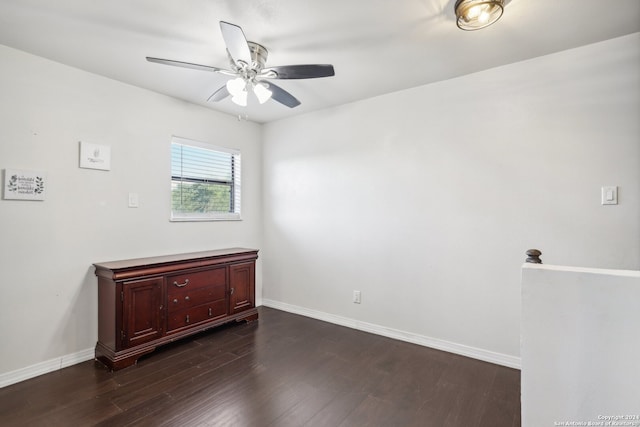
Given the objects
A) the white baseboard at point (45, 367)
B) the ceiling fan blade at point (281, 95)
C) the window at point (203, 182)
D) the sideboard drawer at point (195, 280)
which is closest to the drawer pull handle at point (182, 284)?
the sideboard drawer at point (195, 280)

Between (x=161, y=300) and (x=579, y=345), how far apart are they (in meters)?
2.86

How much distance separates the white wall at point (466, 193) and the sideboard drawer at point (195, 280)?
3.24ft

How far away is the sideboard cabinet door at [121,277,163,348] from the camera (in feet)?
7.97

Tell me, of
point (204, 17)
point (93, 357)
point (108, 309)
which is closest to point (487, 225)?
point (204, 17)

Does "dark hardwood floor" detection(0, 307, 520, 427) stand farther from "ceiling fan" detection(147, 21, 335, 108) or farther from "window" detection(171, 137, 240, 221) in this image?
"ceiling fan" detection(147, 21, 335, 108)

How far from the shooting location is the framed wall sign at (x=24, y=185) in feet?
7.25

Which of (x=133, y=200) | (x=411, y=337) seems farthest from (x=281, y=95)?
(x=411, y=337)

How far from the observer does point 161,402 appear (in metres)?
1.97

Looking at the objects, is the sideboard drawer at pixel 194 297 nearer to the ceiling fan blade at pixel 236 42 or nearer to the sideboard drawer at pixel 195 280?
the sideboard drawer at pixel 195 280

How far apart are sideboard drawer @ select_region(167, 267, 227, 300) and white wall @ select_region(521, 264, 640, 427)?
2.65 meters

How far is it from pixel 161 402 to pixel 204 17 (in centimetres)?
249

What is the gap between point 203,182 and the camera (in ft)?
11.7

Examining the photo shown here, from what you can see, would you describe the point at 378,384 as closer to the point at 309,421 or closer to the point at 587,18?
Result: the point at 309,421

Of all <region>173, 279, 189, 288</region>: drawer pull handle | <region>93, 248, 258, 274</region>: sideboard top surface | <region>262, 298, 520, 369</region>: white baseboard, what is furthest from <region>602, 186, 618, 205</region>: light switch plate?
<region>173, 279, 189, 288</region>: drawer pull handle
